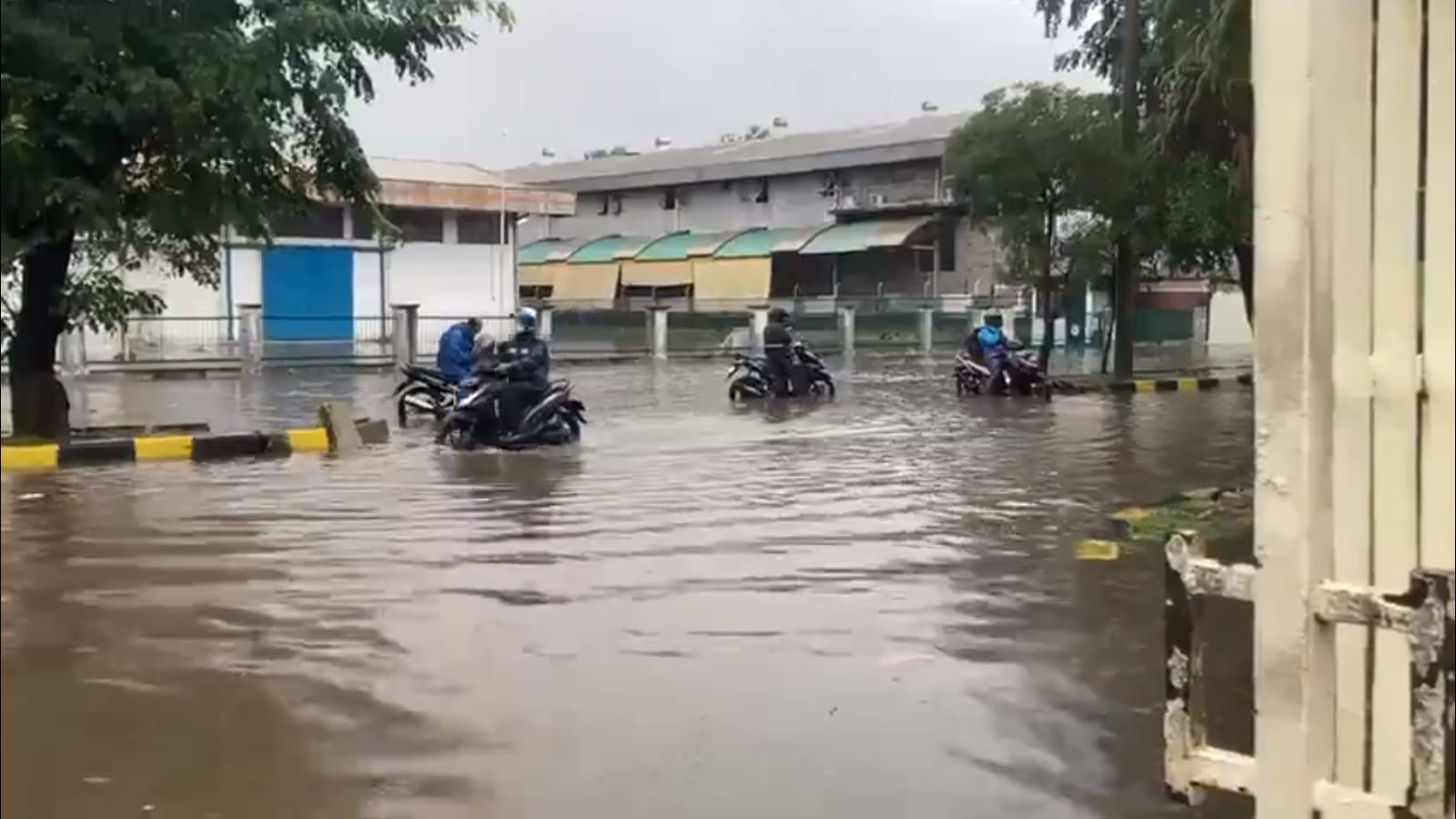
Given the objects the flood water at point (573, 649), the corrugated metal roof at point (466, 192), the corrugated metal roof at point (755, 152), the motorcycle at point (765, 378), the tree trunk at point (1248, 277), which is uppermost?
the corrugated metal roof at point (755, 152)

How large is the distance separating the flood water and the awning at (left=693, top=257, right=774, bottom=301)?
26955mm

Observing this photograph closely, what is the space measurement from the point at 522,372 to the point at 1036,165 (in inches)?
453

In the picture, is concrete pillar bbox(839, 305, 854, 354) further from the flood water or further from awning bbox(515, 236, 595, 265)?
the flood water

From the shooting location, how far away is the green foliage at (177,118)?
8.36 ft

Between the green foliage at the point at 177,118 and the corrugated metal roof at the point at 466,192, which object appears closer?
the green foliage at the point at 177,118

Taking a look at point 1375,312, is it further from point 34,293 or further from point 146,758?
point 34,293

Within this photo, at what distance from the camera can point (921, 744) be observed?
473 centimetres

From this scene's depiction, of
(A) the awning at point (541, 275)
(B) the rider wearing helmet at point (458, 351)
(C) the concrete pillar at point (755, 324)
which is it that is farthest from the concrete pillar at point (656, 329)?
(B) the rider wearing helmet at point (458, 351)

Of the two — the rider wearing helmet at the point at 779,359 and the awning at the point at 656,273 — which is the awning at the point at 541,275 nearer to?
the awning at the point at 656,273

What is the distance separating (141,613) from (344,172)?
6549 mm

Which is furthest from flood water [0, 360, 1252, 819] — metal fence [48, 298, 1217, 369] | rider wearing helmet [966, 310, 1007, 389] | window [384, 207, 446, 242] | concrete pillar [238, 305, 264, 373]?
window [384, 207, 446, 242]

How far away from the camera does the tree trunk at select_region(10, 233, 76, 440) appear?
181cm

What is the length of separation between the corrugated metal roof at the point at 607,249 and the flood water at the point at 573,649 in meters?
29.0

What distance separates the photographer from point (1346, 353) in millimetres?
2543
